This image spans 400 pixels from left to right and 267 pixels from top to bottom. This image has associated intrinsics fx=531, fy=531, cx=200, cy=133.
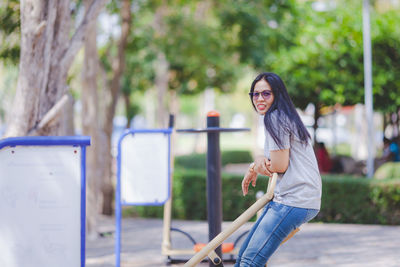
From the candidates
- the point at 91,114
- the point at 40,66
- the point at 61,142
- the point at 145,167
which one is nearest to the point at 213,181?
→ the point at 145,167

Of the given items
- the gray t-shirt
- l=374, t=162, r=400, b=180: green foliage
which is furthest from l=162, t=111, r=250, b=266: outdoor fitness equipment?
l=374, t=162, r=400, b=180: green foliage

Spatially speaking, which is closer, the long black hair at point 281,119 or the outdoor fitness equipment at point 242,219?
the long black hair at point 281,119

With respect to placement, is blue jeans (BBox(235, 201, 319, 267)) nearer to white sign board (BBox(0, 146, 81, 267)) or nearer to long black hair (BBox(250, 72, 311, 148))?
long black hair (BBox(250, 72, 311, 148))

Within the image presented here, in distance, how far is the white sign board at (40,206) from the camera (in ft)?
10.3

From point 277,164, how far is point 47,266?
4.95 ft

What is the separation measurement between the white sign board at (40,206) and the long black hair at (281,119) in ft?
3.82

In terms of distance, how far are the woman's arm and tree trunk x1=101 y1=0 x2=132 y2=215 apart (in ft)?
26.5

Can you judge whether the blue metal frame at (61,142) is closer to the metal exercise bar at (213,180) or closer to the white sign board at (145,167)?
the metal exercise bar at (213,180)

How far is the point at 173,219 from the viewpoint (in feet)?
31.3

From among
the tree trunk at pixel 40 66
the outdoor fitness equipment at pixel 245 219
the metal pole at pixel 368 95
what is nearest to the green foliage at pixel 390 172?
the metal pole at pixel 368 95

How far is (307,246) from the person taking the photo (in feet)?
22.0

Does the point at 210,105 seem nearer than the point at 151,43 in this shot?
No

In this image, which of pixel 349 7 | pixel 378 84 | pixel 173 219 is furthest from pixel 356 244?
pixel 349 7

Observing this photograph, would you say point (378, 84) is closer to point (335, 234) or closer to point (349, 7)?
point (349, 7)
